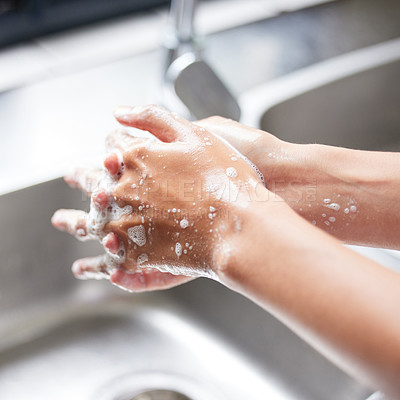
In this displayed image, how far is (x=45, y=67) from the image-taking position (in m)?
0.98

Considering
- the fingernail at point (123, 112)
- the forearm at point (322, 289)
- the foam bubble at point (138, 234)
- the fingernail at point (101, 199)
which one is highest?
the fingernail at point (123, 112)

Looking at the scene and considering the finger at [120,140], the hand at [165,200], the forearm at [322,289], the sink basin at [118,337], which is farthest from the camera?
the sink basin at [118,337]

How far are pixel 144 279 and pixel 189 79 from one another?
32cm

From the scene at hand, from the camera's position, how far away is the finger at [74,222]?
66 cm

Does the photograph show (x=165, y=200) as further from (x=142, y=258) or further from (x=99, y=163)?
(x=99, y=163)

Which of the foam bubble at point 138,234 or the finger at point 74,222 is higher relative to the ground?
the finger at point 74,222

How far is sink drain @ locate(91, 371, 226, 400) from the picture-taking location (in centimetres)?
76

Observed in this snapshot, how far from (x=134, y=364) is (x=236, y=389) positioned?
14cm

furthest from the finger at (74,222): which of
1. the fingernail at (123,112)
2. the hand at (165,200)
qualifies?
the fingernail at (123,112)

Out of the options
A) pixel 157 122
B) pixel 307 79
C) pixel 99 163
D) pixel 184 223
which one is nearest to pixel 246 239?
pixel 184 223

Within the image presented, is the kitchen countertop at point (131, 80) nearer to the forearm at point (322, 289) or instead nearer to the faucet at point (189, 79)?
the faucet at point (189, 79)

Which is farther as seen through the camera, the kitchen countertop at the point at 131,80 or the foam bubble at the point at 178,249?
the kitchen countertop at the point at 131,80

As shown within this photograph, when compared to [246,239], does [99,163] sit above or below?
above

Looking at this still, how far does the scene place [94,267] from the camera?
26.2 inches
